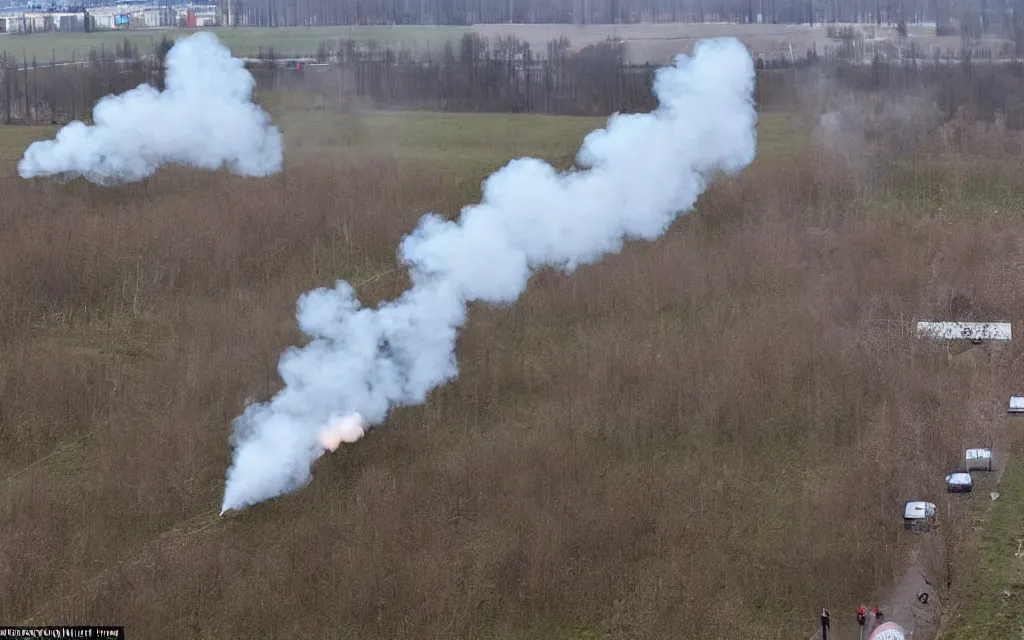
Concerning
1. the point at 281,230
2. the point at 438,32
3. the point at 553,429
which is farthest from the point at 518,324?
the point at 438,32

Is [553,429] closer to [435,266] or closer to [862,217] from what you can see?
[435,266]

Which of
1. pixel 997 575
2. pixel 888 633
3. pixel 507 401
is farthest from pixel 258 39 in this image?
pixel 888 633

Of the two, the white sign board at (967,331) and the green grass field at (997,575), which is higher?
the white sign board at (967,331)

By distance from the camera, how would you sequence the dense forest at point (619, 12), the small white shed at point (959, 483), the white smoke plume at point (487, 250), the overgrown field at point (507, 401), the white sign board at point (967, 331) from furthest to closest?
the dense forest at point (619, 12) → the white sign board at point (967, 331) → the small white shed at point (959, 483) → the white smoke plume at point (487, 250) → the overgrown field at point (507, 401)

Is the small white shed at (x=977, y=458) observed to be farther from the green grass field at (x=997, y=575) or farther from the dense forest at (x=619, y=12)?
the dense forest at (x=619, y=12)

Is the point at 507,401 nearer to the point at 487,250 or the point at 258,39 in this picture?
the point at 487,250

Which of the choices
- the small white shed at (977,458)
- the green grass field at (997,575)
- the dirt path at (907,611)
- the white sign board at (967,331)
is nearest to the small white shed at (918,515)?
the dirt path at (907,611)

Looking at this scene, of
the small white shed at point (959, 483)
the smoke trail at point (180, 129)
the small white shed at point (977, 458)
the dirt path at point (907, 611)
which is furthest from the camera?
the smoke trail at point (180, 129)

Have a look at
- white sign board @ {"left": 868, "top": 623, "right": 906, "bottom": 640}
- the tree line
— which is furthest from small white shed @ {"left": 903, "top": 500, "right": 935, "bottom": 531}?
the tree line
